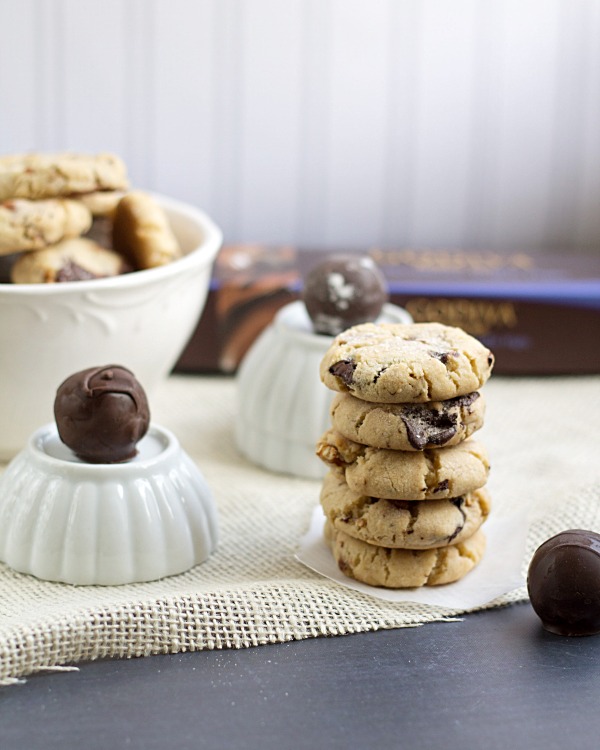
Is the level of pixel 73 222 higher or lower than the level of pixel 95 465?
higher

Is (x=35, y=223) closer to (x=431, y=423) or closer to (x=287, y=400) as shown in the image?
(x=287, y=400)

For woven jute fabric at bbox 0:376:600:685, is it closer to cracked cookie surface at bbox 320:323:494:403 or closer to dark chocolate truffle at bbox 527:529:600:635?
dark chocolate truffle at bbox 527:529:600:635

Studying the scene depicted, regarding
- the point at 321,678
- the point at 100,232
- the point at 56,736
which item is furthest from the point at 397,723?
the point at 100,232

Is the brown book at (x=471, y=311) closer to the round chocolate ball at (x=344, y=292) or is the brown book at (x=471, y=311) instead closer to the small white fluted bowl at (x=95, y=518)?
the round chocolate ball at (x=344, y=292)

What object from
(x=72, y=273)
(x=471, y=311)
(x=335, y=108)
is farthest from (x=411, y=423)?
(x=335, y=108)

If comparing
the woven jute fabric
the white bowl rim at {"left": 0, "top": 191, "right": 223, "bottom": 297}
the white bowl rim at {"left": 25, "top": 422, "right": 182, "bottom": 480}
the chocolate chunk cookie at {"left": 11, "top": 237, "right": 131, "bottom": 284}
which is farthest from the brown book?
the white bowl rim at {"left": 25, "top": 422, "right": 182, "bottom": 480}

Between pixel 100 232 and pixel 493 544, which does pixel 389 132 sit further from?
pixel 493 544
